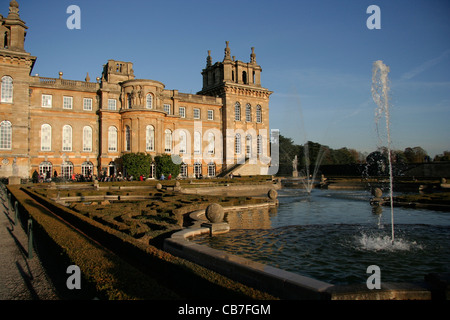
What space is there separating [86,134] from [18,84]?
804 centimetres

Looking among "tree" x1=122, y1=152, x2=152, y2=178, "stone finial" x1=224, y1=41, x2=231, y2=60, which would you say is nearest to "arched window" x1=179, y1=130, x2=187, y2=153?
"tree" x1=122, y1=152, x2=152, y2=178

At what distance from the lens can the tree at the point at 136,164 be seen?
35125mm

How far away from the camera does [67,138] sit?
35656 millimetres

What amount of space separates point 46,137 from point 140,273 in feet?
114

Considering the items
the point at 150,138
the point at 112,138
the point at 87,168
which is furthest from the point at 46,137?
the point at 150,138

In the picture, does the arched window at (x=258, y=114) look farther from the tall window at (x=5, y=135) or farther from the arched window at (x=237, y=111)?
the tall window at (x=5, y=135)

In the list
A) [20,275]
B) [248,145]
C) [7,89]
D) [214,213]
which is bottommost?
[20,275]

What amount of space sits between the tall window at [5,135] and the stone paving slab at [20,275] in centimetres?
A: 2664

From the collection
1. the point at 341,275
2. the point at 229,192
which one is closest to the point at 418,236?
the point at 341,275

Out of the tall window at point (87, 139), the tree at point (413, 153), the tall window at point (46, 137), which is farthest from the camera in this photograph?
the tree at point (413, 153)

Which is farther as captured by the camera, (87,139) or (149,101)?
(149,101)

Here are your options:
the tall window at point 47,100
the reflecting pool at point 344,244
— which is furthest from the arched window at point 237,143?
the reflecting pool at point 344,244

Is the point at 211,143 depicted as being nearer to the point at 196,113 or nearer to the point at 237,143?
the point at 237,143
